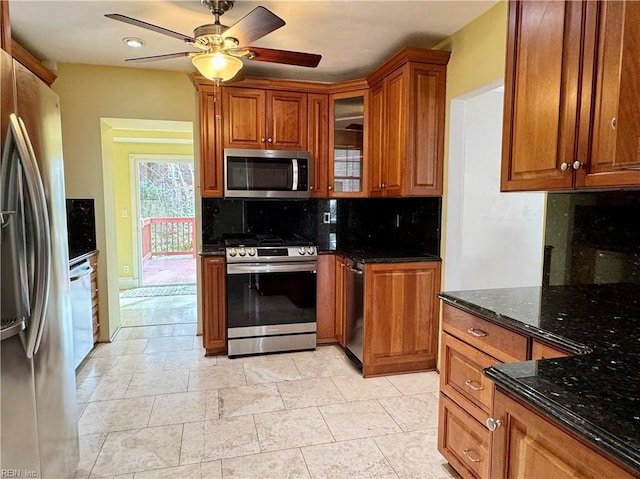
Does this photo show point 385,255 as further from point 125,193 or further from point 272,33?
point 125,193

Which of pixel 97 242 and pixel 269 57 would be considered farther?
pixel 97 242

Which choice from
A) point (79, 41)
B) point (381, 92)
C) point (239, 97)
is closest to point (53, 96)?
point (79, 41)

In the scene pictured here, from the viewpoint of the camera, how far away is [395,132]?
2.93 metres

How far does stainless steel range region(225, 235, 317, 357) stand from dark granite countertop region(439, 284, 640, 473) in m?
1.76

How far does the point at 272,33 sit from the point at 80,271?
7.44 ft

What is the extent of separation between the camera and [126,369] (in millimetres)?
3033

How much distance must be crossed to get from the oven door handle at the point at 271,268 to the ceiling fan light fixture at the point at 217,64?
58.4 inches

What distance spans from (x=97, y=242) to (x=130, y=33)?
186 centimetres

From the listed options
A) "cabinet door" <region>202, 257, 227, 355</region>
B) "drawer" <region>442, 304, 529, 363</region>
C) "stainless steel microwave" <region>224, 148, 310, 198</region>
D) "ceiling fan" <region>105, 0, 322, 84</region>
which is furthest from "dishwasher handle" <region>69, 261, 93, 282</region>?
"drawer" <region>442, 304, 529, 363</region>

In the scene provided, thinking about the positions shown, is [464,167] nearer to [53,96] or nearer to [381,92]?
[381,92]

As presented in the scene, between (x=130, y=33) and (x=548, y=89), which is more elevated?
(x=130, y=33)

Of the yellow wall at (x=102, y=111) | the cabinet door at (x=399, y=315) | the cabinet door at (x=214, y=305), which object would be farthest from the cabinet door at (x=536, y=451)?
the yellow wall at (x=102, y=111)

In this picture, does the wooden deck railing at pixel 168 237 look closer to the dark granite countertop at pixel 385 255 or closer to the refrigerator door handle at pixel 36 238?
the dark granite countertop at pixel 385 255

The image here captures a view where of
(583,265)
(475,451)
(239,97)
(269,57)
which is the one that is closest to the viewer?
(475,451)
